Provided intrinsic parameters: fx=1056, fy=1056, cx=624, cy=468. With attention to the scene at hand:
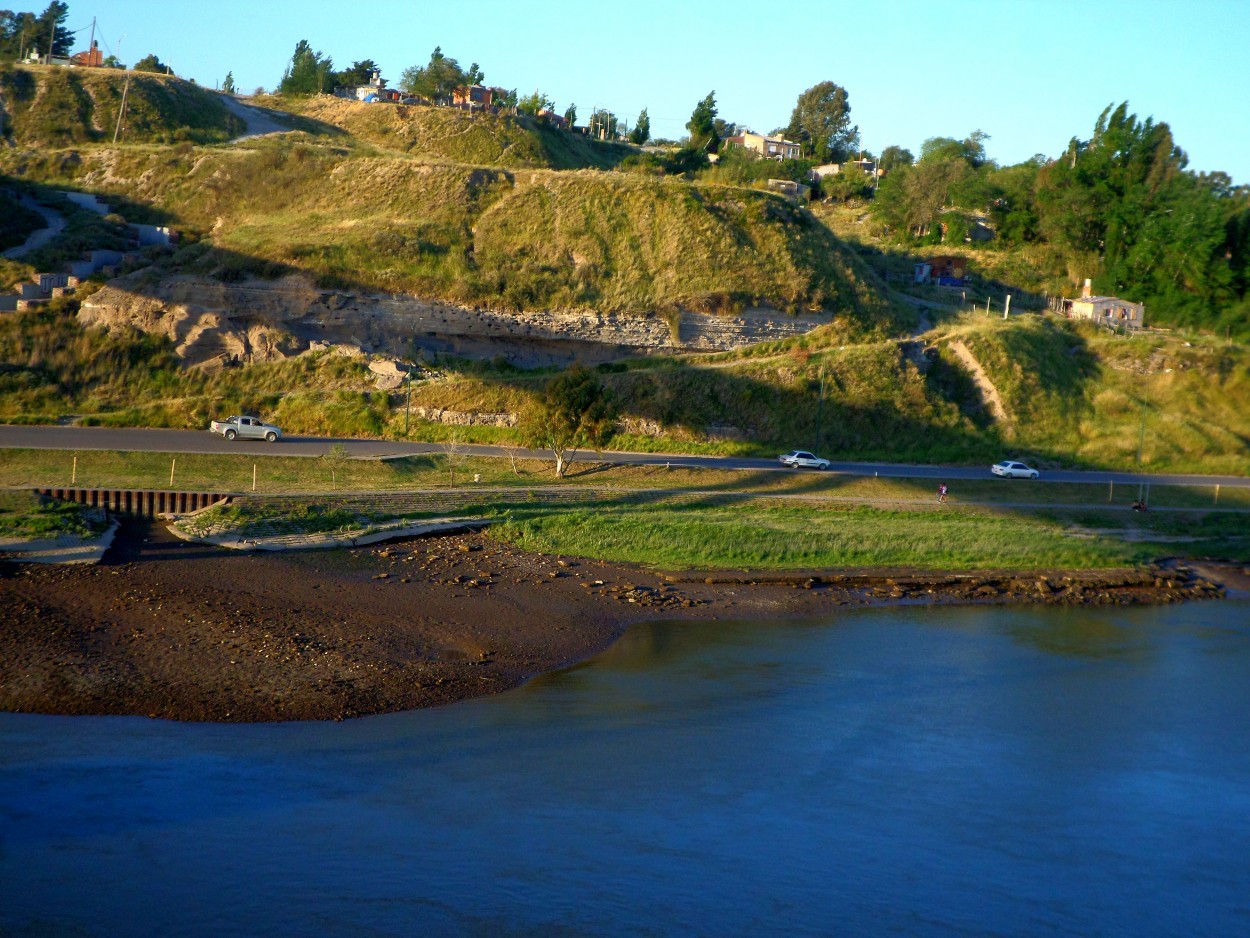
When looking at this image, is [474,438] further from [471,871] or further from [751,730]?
[471,871]

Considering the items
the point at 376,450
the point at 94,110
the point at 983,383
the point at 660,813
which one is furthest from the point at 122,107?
the point at 660,813

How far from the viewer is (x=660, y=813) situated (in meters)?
14.4

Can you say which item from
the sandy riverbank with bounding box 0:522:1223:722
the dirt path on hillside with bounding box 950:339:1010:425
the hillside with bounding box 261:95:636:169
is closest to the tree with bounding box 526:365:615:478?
the sandy riverbank with bounding box 0:522:1223:722

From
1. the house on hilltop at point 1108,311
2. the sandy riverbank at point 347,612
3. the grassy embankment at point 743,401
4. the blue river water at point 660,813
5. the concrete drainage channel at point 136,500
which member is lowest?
the blue river water at point 660,813

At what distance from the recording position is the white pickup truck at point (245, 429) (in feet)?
110

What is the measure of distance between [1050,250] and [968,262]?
620 cm

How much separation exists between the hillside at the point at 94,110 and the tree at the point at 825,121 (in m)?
63.4

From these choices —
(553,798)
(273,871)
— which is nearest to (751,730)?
(553,798)

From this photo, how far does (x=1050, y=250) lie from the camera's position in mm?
65750

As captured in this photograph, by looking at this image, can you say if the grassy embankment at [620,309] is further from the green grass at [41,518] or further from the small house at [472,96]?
the small house at [472,96]

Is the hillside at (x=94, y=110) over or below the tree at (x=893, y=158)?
below

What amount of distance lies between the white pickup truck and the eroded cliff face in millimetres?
6670

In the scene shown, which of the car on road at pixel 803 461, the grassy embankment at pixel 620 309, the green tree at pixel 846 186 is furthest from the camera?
the green tree at pixel 846 186

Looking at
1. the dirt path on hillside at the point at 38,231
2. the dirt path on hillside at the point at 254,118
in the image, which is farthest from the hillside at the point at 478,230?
the dirt path on hillside at the point at 254,118
